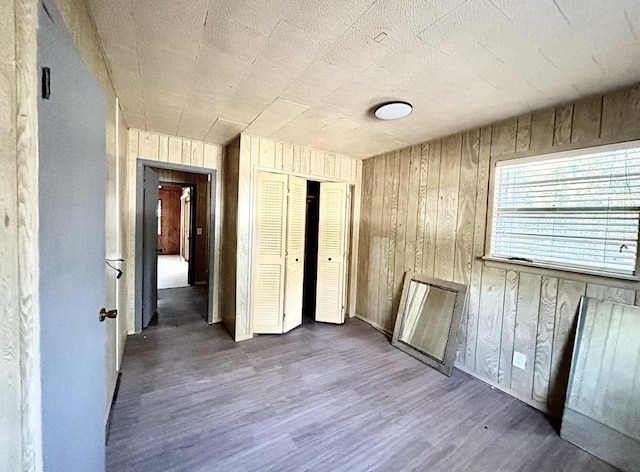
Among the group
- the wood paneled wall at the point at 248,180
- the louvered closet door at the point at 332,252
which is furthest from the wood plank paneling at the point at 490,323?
the wood paneled wall at the point at 248,180

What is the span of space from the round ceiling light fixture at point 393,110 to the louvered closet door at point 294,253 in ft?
4.62

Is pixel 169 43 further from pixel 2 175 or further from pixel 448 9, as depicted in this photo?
pixel 448 9

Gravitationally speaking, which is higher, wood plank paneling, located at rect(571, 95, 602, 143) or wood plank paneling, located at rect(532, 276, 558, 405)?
wood plank paneling, located at rect(571, 95, 602, 143)

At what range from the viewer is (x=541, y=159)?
2174 millimetres

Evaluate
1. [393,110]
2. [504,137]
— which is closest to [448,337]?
[504,137]

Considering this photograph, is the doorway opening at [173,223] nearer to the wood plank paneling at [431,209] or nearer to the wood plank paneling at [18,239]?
the wood plank paneling at [431,209]

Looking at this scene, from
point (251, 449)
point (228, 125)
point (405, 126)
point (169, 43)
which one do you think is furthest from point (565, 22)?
point (251, 449)

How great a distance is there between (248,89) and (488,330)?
2.86 meters

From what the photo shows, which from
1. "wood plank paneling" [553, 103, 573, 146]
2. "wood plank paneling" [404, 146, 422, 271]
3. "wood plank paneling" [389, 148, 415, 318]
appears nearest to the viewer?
"wood plank paneling" [553, 103, 573, 146]

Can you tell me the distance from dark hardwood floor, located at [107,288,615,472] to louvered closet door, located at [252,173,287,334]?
15.4 inches

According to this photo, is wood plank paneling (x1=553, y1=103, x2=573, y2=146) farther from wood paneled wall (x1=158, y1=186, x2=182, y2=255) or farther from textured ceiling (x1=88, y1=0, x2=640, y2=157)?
wood paneled wall (x1=158, y1=186, x2=182, y2=255)

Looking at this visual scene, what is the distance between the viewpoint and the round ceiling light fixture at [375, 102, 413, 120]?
82.4 inches

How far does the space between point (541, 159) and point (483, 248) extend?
848 mm

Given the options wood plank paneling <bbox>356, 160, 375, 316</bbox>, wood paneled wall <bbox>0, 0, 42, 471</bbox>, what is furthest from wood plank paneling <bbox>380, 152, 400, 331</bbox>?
wood paneled wall <bbox>0, 0, 42, 471</bbox>
